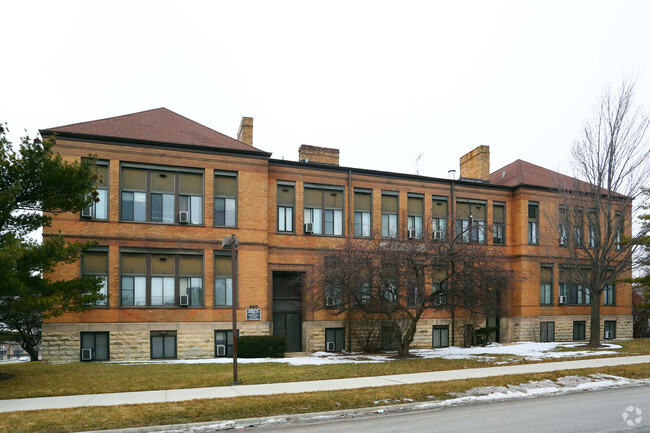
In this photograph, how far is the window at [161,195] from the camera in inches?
1019

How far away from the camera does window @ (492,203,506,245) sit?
1359 inches

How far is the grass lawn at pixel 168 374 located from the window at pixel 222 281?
18.5 feet

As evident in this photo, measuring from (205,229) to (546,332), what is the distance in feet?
73.2

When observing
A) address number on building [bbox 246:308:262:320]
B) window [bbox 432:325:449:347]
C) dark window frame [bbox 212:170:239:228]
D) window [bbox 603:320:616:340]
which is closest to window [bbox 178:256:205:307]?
dark window frame [bbox 212:170:239:228]

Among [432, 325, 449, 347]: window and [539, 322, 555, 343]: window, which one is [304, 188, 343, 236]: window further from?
[539, 322, 555, 343]: window

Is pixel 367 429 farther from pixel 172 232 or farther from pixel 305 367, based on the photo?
pixel 172 232

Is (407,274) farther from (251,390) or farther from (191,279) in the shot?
(191,279)

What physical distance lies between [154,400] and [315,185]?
1834cm

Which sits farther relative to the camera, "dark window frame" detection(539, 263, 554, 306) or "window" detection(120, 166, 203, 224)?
"dark window frame" detection(539, 263, 554, 306)

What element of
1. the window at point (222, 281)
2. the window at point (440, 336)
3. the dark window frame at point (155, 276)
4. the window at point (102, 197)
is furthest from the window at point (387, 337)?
the window at point (102, 197)

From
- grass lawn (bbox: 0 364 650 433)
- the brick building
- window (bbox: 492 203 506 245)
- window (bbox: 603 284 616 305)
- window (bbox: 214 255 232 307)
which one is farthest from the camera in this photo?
window (bbox: 603 284 616 305)

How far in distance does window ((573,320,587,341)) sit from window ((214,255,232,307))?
23031 millimetres

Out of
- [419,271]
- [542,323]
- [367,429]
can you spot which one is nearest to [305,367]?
[419,271]

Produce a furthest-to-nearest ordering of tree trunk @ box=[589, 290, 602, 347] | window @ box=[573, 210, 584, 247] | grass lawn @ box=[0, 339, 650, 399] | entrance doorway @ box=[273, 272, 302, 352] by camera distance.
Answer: entrance doorway @ box=[273, 272, 302, 352] → window @ box=[573, 210, 584, 247] → tree trunk @ box=[589, 290, 602, 347] → grass lawn @ box=[0, 339, 650, 399]
